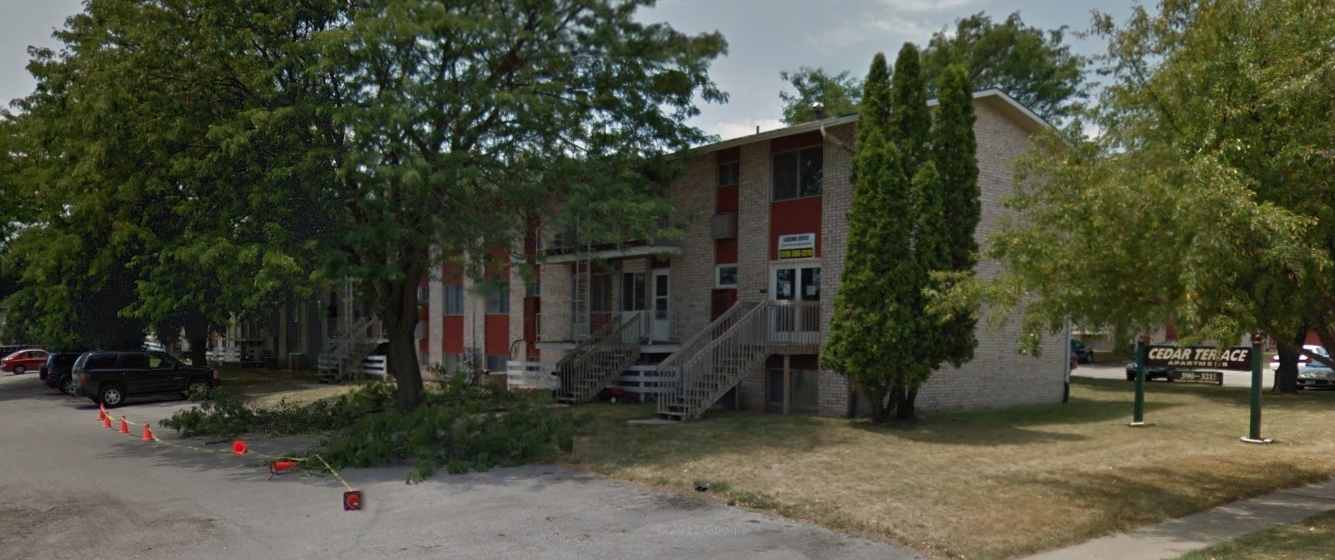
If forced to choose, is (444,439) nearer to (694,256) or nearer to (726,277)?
(726,277)

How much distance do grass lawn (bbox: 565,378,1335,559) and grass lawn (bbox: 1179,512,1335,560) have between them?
1.06 m

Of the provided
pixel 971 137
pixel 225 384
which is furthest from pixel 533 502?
pixel 225 384

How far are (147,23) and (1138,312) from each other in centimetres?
1677

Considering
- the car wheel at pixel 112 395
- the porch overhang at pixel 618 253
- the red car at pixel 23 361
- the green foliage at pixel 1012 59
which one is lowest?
the red car at pixel 23 361

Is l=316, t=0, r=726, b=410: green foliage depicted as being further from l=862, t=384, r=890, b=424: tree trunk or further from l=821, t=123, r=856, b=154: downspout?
l=862, t=384, r=890, b=424: tree trunk

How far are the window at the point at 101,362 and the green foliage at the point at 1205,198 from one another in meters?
24.6

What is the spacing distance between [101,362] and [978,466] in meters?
24.0

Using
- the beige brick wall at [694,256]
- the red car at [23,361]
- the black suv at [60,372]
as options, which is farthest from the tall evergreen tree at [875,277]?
the red car at [23,361]

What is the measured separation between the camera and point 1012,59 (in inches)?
1736

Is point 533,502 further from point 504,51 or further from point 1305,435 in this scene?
point 1305,435

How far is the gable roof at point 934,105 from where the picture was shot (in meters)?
19.7

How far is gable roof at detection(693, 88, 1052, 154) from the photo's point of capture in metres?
19.7

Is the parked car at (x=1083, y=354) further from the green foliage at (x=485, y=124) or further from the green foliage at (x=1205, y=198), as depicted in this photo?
the green foliage at (x=1205, y=198)

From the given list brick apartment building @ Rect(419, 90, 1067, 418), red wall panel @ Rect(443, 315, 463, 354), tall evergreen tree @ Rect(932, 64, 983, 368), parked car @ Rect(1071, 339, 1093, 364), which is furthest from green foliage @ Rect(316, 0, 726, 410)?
parked car @ Rect(1071, 339, 1093, 364)
